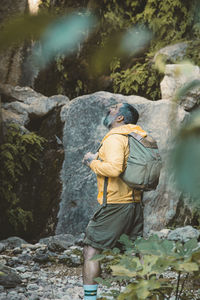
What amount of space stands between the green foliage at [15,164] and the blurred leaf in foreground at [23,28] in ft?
19.9

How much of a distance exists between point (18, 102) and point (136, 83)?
302cm

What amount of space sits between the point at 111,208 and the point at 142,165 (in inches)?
18.0

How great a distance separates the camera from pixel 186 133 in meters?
0.65

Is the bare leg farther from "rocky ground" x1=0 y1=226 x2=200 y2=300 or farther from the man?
"rocky ground" x1=0 y1=226 x2=200 y2=300

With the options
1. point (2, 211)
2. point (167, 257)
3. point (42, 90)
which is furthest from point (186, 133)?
point (42, 90)

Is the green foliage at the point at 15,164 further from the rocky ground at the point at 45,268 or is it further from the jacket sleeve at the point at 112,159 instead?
the jacket sleeve at the point at 112,159

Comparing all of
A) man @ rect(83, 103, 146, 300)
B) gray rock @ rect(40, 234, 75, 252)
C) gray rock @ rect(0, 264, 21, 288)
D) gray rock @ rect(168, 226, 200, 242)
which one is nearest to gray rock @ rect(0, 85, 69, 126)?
gray rock @ rect(40, 234, 75, 252)

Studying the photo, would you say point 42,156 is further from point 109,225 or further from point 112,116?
point 109,225

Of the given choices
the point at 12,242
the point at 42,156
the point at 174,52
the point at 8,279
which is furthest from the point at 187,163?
the point at 174,52

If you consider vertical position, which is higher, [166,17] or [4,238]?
[166,17]

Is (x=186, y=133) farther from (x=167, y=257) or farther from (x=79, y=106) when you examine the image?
(x=79, y=106)

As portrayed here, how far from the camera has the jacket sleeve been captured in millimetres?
2992

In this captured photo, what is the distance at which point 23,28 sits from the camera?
0.53 metres

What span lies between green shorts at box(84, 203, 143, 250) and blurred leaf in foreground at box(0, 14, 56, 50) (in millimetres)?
2614
